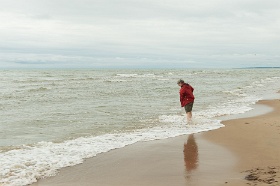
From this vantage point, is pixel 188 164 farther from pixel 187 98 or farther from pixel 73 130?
pixel 187 98

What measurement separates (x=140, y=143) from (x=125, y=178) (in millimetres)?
3027

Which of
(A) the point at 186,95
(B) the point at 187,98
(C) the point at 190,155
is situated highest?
(A) the point at 186,95

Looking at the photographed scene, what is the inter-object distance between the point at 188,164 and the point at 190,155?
86 centimetres

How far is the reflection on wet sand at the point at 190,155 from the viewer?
21.7ft

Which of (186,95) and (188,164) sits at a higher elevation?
(186,95)

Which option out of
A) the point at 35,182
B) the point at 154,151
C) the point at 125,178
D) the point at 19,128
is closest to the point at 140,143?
the point at 154,151

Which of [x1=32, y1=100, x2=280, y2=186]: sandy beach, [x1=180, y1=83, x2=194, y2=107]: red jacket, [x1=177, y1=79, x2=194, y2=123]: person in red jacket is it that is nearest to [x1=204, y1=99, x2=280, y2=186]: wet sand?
[x1=32, y1=100, x2=280, y2=186]: sandy beach

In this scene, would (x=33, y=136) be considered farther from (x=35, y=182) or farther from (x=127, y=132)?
(x=35, y=182)

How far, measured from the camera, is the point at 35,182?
6.00m

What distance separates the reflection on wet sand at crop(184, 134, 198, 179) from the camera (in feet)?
21.7

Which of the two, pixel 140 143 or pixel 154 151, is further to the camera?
pixel 140 143

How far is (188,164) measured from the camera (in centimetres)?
688

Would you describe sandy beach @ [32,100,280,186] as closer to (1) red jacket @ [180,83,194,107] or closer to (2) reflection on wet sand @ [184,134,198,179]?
(2) reflection on wet sand @ [184,134,198,179]

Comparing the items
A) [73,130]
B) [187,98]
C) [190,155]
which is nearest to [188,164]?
[190,155]
